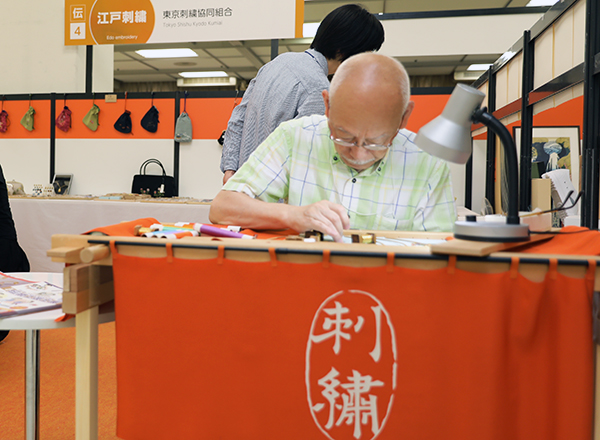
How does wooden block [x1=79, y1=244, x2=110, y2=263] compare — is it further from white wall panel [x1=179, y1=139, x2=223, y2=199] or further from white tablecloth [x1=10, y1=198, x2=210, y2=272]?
white wall panel [x1=179, y1=139, x2=223, y2=199]

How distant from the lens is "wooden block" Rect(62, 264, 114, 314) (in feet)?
2.51

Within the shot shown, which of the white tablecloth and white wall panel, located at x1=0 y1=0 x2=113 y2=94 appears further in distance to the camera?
white wall panel, located at x1=0 y1=0 x2=113 y2=94

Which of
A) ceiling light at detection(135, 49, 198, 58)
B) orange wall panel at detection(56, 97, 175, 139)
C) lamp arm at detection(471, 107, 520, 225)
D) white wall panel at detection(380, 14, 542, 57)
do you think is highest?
ceiling light at detection(135, 49, 198, 58)

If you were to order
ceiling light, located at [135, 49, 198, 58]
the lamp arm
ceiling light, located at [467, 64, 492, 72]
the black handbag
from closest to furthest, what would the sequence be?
1. the lamp arm
2. the black handbag
3. ceiling light, located at [135, 49, 198, 58]
4. ceiling light, located at [467, 64, 492, 72]

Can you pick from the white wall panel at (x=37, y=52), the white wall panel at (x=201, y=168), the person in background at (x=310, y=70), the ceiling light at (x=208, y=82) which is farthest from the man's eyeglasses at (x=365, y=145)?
the ceiling light at (x=208, y=82)

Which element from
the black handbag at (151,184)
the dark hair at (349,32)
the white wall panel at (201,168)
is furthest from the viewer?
the white wall panel at (201,168)

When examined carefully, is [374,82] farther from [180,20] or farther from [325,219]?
[180,20]

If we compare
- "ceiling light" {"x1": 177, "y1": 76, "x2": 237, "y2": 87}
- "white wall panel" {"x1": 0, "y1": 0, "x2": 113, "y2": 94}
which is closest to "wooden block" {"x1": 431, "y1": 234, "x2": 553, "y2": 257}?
"white wall panel" {"x1": 0, "y1": 0, "x2": 113, "y2": 94}

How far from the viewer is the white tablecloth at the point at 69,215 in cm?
314

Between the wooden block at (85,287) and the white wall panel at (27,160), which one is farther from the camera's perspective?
the white wall panel at (27,160)

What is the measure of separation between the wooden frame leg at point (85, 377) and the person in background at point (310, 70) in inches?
43.6

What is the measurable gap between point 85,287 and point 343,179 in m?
0.73

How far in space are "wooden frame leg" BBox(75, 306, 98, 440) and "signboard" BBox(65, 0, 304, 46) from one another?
134 inches

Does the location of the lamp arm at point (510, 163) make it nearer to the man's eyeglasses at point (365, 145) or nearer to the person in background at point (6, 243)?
the man's eyeglasses at point (365, 145)
